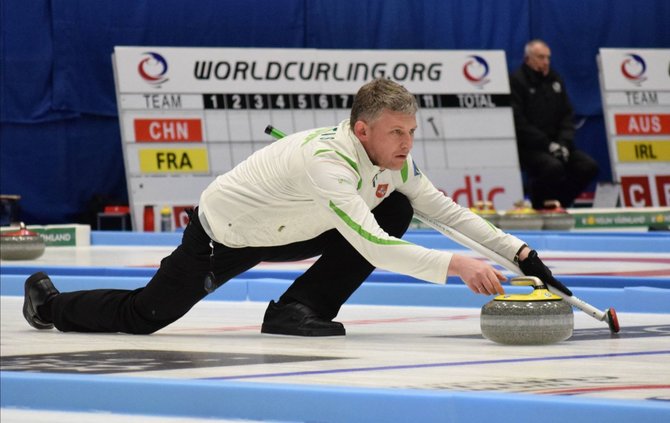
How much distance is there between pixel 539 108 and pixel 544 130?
0.60ft

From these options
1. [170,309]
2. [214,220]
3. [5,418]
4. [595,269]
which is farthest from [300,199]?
[595,269]

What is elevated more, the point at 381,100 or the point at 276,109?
the point at 276,109

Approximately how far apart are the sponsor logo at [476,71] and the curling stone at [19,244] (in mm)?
4850

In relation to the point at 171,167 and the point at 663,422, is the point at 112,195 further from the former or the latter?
the point at 663,422

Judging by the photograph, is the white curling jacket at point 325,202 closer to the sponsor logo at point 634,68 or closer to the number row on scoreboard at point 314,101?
the number row on scoreboard at point 314,101

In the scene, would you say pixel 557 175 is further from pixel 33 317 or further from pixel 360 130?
pixel 360 130

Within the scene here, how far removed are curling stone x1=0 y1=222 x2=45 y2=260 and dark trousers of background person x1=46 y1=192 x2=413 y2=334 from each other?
8.64ft

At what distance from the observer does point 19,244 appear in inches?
251

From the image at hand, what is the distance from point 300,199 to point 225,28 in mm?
6934

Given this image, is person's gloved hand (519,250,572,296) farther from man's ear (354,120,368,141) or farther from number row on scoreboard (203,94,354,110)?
number row on scoreboard (203,94,354,110)

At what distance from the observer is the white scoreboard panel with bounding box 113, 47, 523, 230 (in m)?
9.45

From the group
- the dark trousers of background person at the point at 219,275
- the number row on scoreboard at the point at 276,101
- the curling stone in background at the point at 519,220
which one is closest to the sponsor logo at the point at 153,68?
the number row on scoreboard at the point at 276,101

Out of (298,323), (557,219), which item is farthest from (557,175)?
(298,323)

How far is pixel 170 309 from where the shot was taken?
3730mm
